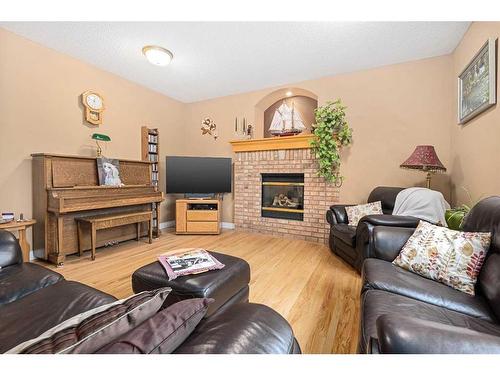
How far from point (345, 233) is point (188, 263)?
177 cm

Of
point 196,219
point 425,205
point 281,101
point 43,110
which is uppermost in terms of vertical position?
point 281,101

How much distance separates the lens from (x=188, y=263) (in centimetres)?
151

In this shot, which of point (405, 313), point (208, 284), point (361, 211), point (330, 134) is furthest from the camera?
point (330, 134)

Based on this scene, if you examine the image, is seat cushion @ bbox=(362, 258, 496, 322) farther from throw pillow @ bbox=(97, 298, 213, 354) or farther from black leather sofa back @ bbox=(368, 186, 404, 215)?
black leather sofa back @ bbox=(368, 186, 404, 215)

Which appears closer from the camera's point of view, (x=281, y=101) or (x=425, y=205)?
(x=425, y=205)

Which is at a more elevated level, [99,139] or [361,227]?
[99,139]

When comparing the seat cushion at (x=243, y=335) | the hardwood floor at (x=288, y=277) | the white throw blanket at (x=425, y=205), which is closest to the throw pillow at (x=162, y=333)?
the seat cushion at (x=243, y=335)

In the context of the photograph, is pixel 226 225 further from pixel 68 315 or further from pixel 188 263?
pixel 68 315

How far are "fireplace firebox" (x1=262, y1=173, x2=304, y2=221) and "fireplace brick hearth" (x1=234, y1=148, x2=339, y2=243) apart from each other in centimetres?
9

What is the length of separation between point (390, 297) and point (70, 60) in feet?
13.5

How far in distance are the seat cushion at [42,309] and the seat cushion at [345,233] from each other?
2.16 metres

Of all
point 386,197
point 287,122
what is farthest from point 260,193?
point 386,197
